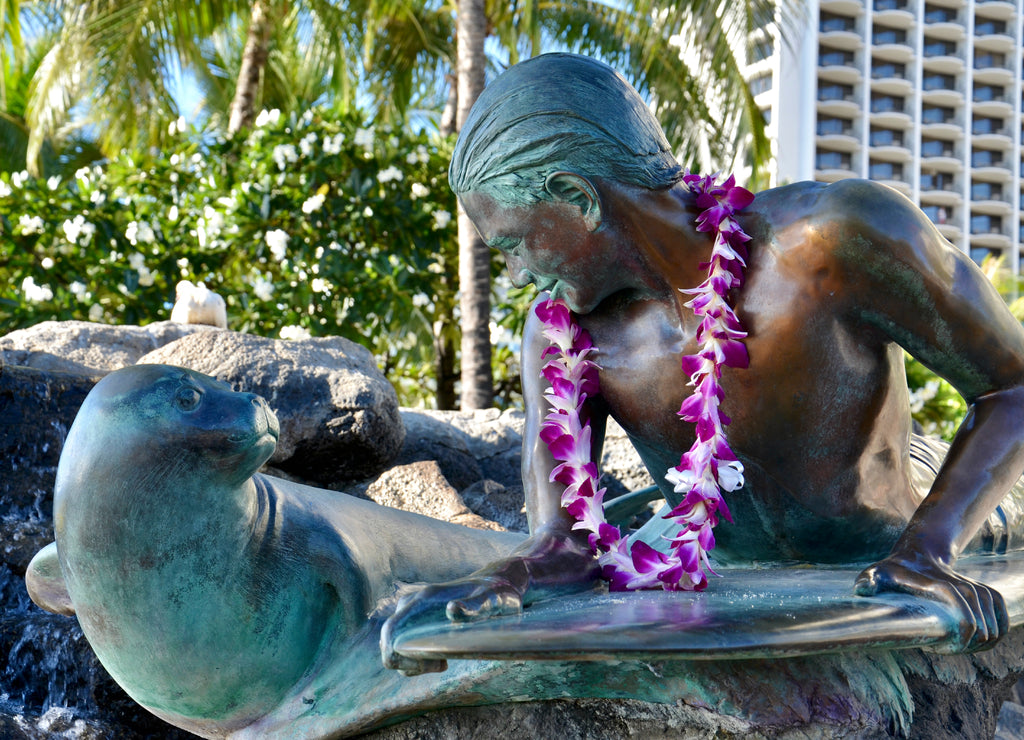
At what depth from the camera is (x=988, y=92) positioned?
64125mm

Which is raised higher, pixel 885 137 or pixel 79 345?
pixel 885 137

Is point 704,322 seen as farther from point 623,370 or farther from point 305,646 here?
point 305,646

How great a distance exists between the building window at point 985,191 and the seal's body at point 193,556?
67.0 metres

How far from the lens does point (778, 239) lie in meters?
1.90

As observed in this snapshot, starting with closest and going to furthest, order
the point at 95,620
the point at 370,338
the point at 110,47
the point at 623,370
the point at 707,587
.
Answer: the point at 95,620, the point at 707,587, the point at 623,370, the point at 370,338, the point at 110,47

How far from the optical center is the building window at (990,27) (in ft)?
207

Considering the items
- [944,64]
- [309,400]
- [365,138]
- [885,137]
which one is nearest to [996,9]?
[944,64]

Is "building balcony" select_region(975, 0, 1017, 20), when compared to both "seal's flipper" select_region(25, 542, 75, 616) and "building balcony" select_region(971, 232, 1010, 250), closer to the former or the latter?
"building balcony" select_region(971, 232, 1010, 250)

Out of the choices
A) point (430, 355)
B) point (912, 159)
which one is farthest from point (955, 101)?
point (430, 355)

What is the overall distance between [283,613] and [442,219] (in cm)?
761

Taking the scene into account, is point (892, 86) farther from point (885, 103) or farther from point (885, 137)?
point (885, 137)

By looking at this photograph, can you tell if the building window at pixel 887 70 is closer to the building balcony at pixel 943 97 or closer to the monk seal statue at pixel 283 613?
the building balcony at pixel 943 97

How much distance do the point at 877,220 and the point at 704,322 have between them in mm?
327

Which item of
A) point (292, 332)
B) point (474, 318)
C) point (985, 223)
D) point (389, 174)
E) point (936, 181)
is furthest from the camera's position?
point (936, 181)
